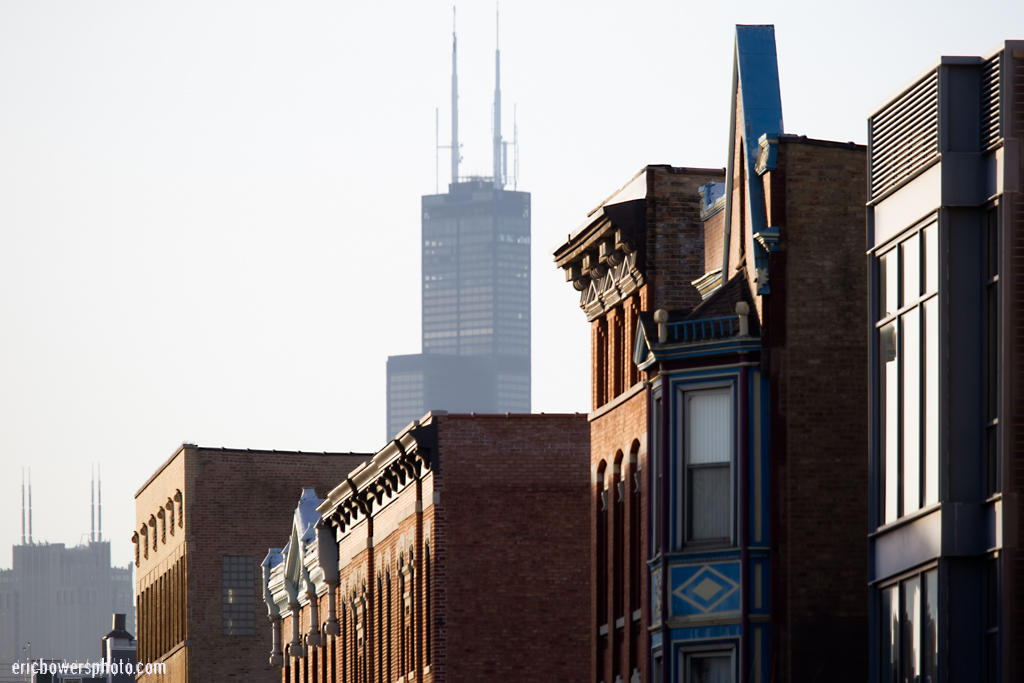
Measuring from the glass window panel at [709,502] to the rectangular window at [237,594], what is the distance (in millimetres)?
47765

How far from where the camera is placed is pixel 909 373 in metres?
29.4

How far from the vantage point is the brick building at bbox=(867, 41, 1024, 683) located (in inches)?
1078

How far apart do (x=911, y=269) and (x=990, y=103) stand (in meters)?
2.46

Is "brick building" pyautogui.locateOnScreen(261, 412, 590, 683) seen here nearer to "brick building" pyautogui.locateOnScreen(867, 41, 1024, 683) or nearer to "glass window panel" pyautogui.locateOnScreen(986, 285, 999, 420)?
"brick building" pyautogui.locateOnScreen(867, 41, 1024, 683)

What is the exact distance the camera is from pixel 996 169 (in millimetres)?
28109

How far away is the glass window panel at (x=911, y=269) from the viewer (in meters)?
29.3

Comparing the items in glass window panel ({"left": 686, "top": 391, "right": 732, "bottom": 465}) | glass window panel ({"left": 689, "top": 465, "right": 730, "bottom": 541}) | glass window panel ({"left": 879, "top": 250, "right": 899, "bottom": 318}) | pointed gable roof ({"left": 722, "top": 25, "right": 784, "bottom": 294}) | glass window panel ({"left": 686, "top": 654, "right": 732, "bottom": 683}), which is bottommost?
glass window panel ({"left": 686, "top": 654, "right": 732, "bottom": 683})

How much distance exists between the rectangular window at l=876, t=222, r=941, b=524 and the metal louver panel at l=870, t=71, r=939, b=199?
93cm

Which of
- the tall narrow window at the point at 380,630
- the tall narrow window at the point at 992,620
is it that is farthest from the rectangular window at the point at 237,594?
the tall narrow window at the point at 992,620

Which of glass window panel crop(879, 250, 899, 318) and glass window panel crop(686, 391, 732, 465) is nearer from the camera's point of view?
glass window panel crop(879, 250, 899, 318)

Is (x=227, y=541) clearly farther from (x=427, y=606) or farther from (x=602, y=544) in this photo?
(x=602, y=544)

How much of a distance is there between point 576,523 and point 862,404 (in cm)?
1507

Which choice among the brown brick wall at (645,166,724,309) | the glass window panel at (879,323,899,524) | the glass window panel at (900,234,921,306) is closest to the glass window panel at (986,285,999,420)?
the glass window panel at (900,234,921,306)

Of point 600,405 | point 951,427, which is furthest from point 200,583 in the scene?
point 951,427
